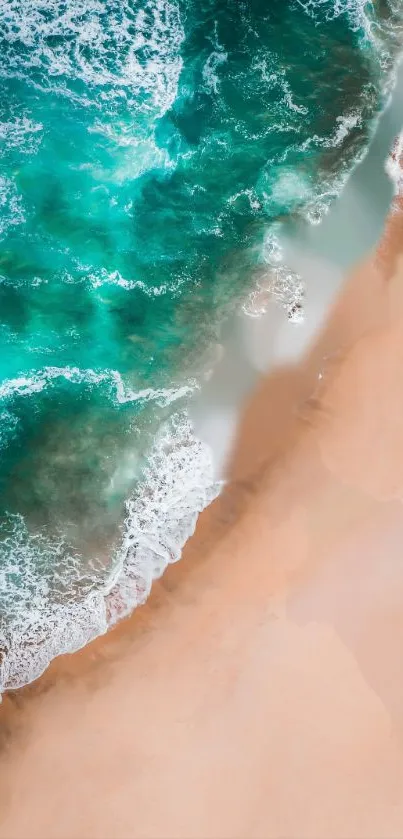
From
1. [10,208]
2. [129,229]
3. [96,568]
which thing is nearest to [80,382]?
[129,229]

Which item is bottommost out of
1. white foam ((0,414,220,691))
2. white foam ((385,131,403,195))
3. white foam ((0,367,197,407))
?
white foam ((0,414,220,691))

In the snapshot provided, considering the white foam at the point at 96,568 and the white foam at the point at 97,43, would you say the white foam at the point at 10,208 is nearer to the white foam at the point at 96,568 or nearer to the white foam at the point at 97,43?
the white foam at the point at 97,43

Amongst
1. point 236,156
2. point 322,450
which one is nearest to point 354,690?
point 322,450

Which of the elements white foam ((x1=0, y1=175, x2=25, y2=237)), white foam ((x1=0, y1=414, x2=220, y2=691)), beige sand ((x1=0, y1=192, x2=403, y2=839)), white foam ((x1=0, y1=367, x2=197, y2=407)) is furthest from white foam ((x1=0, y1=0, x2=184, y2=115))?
white foam ((x1=0, y1=414, x2=220, y2=691))

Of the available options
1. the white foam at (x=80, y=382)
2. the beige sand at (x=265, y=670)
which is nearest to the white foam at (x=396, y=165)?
the beige sand at (x=265, y=670)

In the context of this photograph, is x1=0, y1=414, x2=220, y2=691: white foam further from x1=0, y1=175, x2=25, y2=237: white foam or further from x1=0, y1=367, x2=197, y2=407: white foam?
x1=0, y1=175, x2=25, y2=237: white foam
